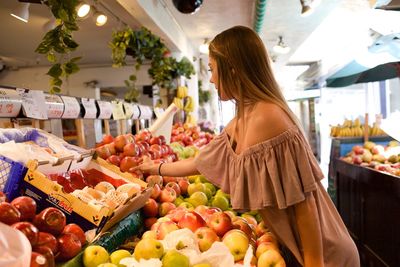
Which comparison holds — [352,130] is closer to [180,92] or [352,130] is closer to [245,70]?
[180,92]

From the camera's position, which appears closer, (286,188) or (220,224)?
(286,188)

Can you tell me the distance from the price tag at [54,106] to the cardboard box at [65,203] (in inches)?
28.6

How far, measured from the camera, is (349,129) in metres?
7.46

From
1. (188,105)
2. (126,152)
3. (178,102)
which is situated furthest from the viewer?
(188,105)

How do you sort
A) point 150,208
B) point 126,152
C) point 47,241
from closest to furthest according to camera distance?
point 47,241 < point 150,208 < point 126,152

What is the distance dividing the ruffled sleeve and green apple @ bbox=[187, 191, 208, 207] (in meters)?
0.77

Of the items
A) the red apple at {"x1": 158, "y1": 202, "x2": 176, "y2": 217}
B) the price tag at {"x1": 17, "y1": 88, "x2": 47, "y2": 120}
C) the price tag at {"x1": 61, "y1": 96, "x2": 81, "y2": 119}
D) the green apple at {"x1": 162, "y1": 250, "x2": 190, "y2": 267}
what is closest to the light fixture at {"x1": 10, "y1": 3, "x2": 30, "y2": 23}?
the price tag at {"x1": 61, "y1": 96, "x2": 81, "y2": 119}

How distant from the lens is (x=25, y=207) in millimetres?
1168

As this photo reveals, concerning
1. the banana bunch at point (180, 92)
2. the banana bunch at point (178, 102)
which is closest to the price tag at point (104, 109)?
the banana bunch at point (178, 102)

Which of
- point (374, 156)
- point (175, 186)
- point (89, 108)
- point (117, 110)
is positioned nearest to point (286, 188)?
point (175, 186)

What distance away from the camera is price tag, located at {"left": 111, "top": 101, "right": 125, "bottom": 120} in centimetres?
311

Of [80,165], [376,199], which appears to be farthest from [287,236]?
[376,199]

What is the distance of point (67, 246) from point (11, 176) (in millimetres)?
328

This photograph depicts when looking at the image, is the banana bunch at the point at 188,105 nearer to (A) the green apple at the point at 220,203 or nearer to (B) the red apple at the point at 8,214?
(A) the green apple at the point at 220,203
